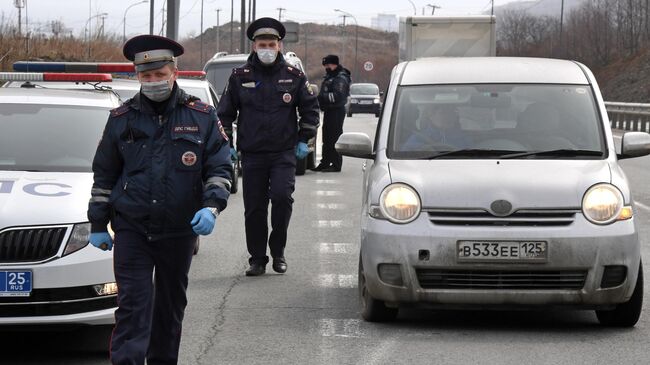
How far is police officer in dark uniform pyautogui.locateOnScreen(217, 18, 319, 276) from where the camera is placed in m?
10.2

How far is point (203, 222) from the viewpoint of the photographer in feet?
18.9

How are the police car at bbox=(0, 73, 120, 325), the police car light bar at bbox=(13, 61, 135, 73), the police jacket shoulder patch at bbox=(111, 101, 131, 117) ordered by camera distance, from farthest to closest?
the police car light bar at bbox=(13, 61, 135, 73), the police car at bbox=(0, 73, 120, 325), the police jacket shoulder patch at bbox=(111, 101, 131, 117)

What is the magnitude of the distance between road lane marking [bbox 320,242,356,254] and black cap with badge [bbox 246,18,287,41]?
2282 mm

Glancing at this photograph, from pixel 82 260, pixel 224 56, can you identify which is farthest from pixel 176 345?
pixel 224 56

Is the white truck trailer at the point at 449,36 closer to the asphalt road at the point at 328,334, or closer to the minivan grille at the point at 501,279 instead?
the asphalt road at the point at 328,334

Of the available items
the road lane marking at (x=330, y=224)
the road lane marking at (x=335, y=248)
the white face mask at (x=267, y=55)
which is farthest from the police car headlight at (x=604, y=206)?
the road lane marking at (x=330, y=224)

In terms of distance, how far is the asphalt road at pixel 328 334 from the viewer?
23.8ft

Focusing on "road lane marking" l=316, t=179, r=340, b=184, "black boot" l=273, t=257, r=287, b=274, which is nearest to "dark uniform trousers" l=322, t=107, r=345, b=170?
"road lane marking" l=316, t=179, r=340, b=184

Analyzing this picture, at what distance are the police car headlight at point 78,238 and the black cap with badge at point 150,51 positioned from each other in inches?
51.8

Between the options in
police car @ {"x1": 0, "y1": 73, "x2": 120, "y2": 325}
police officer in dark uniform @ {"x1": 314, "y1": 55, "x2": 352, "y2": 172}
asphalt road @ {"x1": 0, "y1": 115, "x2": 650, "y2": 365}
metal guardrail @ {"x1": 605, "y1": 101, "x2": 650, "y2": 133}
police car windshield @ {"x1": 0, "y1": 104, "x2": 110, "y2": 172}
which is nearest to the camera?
police car @ {"x1": 0, "y1": 73, "x2": 120, "y2": 325}

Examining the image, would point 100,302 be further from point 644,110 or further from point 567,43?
point 567,43

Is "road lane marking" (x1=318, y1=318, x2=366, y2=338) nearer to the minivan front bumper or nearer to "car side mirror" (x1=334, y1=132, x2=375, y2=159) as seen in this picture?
the minivan front bumper

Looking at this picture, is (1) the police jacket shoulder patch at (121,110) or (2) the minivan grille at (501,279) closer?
(1) the police jacket shoulder patch at (121,110)

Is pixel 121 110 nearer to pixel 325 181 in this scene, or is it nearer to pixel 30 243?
pixel 30 243
